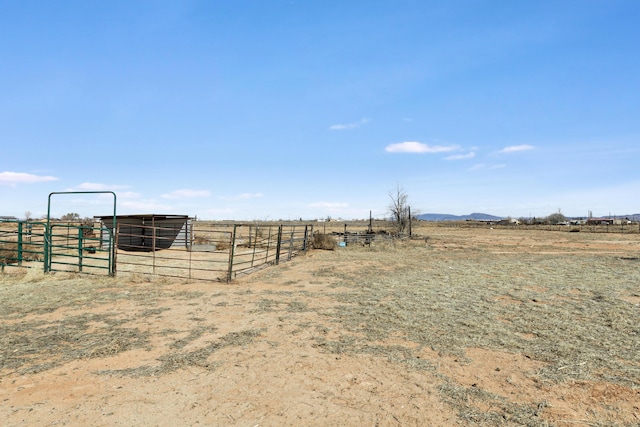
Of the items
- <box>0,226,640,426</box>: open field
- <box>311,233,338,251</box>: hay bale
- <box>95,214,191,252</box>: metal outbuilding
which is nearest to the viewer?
<box>0,226,640,426</box>: open field

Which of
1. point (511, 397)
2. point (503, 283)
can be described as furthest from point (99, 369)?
point (503, 283)

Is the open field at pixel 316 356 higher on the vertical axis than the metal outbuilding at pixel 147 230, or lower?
lower

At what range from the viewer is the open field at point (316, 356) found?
3717 millimetres

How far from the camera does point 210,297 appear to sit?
9.14m

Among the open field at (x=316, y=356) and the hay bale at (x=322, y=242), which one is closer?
the open field at (x=316, y=356)

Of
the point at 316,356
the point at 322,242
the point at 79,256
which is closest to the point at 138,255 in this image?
the point at 79,256

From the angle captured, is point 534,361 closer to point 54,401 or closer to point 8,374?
point 54,401

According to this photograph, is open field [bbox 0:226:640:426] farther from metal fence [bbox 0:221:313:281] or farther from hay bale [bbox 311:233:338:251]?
hay bale [bbox 311:233:338:251]

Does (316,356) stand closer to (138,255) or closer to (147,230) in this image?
(138,255)

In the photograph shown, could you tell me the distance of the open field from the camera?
3717 millimetres

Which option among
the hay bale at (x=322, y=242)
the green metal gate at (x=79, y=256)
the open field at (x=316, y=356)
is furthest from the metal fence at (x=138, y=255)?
the open field at (x=316, y=356)

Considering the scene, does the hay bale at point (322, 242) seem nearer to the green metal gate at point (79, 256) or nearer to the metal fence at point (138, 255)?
the metal fence at point (138, 255)

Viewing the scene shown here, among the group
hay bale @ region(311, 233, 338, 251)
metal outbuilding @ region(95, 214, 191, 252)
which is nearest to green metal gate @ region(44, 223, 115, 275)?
metal outbuilding @ region(95, 214, 191, 252)

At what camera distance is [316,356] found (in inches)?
205
